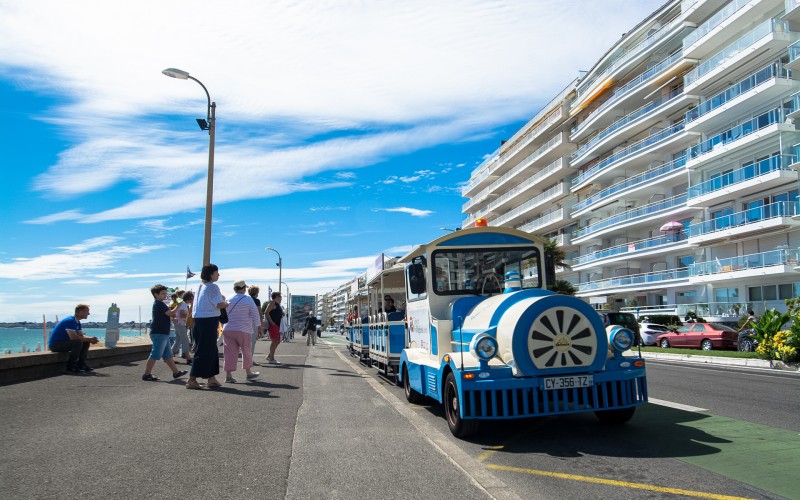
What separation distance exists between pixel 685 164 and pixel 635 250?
7025mm

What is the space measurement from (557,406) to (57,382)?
790cm

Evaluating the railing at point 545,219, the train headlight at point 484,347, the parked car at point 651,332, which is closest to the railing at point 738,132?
the parked car at point 651,332

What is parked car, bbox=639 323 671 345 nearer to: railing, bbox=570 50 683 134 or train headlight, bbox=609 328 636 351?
railing, bbox=570 50 683 134

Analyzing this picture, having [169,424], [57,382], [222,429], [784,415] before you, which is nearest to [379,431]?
[222,429]

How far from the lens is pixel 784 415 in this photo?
23.5 ft

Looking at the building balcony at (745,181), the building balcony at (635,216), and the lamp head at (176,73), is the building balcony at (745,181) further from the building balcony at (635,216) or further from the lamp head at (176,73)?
the lamp head at (176,73)

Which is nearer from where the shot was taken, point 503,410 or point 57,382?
point 503,410

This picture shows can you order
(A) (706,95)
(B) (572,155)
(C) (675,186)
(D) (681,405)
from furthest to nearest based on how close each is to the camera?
(B) (572,155), (C) (675,186), (A) (706,95), (D) (681,405)

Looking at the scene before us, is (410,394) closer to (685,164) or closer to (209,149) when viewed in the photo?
(209,149)

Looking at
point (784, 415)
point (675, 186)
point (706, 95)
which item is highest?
point (706, 95)

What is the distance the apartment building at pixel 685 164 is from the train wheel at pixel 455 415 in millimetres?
27930

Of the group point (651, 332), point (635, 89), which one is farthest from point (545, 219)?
point (651, 332)

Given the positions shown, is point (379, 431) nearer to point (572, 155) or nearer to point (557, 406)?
point (557, 406)

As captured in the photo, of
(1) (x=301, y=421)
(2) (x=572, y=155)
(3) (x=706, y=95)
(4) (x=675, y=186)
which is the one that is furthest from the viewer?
(2) (x=572, y=155)
